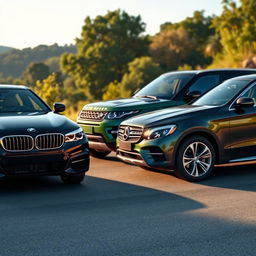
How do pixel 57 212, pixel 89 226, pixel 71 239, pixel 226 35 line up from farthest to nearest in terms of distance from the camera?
pixel 226 35, pixel 57 212, pixel 89 226, pixel 71 239

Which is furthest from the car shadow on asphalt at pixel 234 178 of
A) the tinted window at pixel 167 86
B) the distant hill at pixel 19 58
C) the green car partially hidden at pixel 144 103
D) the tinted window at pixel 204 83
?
the distant hill at pixel 19 58

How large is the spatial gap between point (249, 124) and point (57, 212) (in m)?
3.97

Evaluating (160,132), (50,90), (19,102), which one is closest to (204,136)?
(160,132)

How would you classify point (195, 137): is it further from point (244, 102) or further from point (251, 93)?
point (251, 93)

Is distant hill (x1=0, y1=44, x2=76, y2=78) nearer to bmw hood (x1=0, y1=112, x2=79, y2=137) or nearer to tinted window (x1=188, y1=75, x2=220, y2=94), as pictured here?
tinted window (x1=188, y1=75, x2=220, y2=94)

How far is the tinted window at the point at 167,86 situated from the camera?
12.3 m

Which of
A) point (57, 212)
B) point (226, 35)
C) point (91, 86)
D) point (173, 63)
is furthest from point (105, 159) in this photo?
point (173, 63)

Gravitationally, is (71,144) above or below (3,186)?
above

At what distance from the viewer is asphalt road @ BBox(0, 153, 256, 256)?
563 centimetres

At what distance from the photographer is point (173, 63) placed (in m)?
90.7

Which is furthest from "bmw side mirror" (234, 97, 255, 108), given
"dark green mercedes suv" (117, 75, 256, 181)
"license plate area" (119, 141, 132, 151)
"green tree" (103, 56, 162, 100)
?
"green tree" (103, 56, 162, 100)

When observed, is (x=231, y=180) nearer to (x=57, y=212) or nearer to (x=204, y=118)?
(x=204, y=118)

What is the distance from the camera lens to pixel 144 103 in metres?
11.8

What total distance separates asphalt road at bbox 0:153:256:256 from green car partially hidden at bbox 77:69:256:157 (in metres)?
1.61
